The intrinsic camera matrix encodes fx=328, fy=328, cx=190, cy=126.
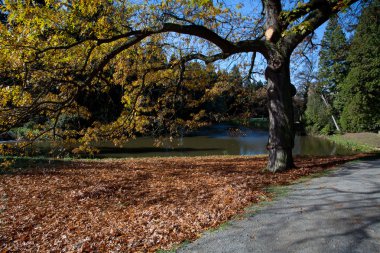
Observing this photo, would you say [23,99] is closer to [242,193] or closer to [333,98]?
[242,193]

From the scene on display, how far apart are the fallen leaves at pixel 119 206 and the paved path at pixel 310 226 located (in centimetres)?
53

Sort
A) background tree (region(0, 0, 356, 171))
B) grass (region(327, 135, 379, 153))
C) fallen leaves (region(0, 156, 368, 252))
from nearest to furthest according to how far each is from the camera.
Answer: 1. fallen leaves (region(0, 156, 368, 252))
2. background tree (region(0, 0, 356, 171))
3. grass (region(327, 135, 379, 153))

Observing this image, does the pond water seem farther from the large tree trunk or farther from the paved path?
the paved path

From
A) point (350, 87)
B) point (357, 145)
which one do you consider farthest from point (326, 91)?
point (357, 145)

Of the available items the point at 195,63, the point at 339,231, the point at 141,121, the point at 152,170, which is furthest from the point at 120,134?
the point at 339,231

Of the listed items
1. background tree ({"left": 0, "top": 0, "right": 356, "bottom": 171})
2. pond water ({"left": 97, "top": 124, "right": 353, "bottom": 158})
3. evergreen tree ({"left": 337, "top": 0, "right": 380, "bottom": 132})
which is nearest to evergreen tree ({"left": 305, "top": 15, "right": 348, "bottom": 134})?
evergreen tree ({"left": 337, "top": 0, "right": 380, "bottom": 132})

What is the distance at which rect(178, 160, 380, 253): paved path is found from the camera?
4.38m

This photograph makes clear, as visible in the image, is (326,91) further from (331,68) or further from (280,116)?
(280,116)

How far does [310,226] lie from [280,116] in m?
4.95

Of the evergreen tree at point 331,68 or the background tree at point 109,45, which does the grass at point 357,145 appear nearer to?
the evergreen tree at point 331,68

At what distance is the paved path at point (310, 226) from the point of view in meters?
4.38

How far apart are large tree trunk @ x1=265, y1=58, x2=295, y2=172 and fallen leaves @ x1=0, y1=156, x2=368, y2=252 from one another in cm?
51

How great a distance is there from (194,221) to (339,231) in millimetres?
2263

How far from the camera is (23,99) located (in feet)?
28.1
